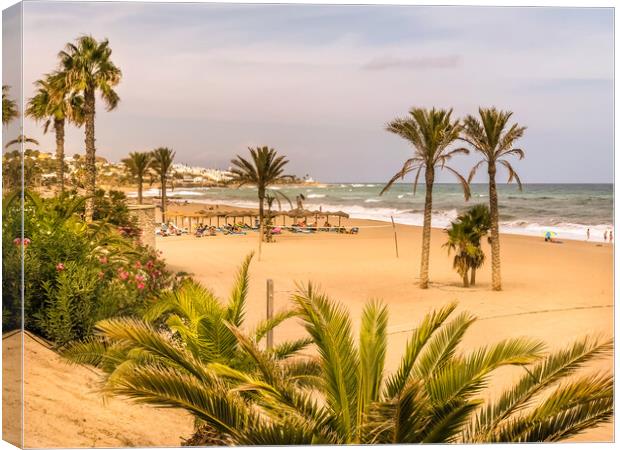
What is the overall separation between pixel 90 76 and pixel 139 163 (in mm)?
992

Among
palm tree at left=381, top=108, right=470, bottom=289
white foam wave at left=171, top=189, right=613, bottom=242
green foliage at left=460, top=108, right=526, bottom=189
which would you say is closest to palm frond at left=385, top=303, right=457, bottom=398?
palm tree at left=381, top=108, right=470, bottom=289

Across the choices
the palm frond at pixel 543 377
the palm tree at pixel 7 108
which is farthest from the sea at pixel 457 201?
the palm tree at pixel 7 108

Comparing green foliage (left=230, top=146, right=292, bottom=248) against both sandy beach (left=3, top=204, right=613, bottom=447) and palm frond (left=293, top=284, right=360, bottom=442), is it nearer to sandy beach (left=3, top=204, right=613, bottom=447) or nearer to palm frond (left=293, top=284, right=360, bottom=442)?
sandy beach (left=3, top=204, right=613, bottom=447)

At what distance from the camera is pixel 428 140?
699 cm

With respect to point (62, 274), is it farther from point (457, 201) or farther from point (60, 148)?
point (457, 201)

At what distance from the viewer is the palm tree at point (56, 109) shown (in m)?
6.47

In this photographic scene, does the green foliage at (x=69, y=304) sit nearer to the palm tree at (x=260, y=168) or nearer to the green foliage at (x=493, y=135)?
the palm tree at (x=260, y=168)

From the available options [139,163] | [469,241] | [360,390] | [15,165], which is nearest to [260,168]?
[139,163]

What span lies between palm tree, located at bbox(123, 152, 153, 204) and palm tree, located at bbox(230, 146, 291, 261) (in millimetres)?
790

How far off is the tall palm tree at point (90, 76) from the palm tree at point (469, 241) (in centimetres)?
373

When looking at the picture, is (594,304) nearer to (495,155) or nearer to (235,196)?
(495,155)

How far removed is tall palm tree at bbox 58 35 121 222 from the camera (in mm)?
6676

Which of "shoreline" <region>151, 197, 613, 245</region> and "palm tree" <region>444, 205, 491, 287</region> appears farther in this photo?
"shoreline" <region>151, 197, 613, 245</region>

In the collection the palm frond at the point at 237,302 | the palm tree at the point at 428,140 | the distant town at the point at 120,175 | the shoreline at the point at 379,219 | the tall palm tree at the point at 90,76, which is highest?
the tall palm tree at the point at 90,76
